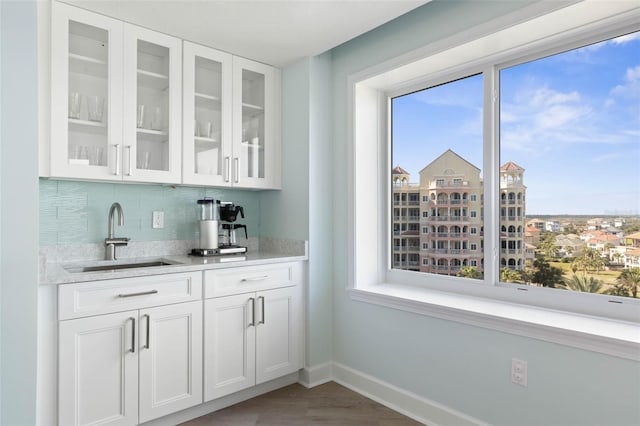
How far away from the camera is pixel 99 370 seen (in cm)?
189

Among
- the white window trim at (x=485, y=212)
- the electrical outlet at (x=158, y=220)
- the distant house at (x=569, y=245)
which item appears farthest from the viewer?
the electrical outlet at (x=158, y=220)

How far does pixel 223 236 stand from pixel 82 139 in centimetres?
117

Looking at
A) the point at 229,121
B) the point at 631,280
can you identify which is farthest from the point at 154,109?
the point at 631,280

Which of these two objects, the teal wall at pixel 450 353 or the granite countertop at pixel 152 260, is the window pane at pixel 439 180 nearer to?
the teal wall at pixel 450 353

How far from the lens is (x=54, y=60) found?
2023mm

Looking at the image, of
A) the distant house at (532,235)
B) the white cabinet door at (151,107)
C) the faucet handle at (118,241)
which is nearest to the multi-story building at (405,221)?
the distant house at (532,235)

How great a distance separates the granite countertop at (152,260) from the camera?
1836 mm

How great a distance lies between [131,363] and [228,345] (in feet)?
1.80

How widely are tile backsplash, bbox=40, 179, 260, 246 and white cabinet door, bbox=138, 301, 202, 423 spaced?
73 cm

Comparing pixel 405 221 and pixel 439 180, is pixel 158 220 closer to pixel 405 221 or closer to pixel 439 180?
pixel 405 221

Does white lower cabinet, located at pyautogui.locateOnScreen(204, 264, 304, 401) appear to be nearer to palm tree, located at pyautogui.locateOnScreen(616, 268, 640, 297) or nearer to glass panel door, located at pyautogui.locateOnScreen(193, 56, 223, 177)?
glass panel door, located at pyautogui.locateOnScreen(193, 56, 223, 177)

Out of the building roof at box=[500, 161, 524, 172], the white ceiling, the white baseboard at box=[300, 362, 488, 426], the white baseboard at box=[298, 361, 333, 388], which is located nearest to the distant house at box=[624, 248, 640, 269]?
the building roof at box=[500, 161, 524, 172]

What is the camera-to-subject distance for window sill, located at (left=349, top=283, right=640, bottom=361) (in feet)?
5.18

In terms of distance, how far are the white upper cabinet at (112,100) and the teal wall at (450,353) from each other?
3.38ft
